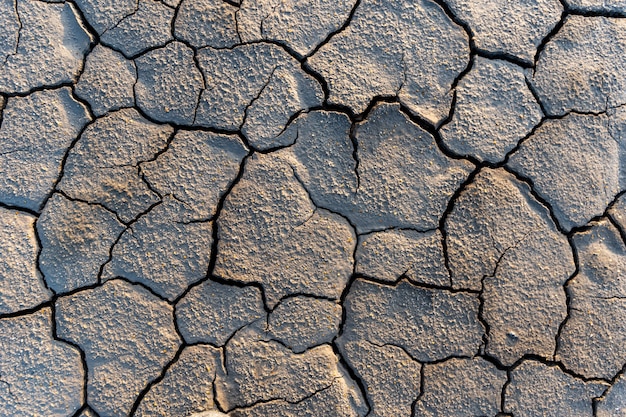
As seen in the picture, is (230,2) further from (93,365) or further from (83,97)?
(93,365)

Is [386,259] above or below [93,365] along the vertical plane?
above

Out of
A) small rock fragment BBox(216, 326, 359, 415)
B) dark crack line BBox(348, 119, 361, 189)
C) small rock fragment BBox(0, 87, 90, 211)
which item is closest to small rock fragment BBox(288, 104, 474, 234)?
dark crack line BBox(348, 119, 361, 189)

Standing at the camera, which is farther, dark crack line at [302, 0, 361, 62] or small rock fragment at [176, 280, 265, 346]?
dark crack line at [302, 0, 361, 62]

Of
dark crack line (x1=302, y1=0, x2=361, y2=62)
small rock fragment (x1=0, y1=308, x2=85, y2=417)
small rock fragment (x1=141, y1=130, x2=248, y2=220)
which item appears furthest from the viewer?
dark crack line (x1=302, y1=0, x2=361, y2=62)

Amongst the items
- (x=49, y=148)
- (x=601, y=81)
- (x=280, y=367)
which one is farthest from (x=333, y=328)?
(x=601, y=81)

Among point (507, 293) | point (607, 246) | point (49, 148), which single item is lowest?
point (49, 148)

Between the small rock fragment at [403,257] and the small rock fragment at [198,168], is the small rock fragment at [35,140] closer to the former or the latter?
the small rock fragment at [198,168]

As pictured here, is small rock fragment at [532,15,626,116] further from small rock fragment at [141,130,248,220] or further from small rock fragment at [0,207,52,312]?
small rock fragment at [0,207,52,312]
